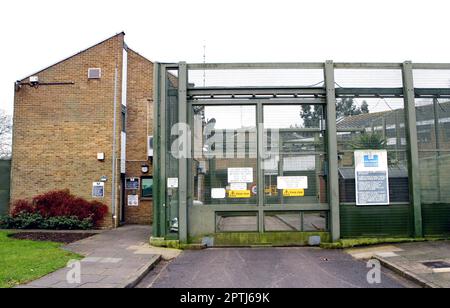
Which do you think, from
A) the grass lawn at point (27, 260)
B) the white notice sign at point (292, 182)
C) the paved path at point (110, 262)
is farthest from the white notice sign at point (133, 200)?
the white notice sign at point (292, 182)

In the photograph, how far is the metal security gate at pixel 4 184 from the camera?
15523mm

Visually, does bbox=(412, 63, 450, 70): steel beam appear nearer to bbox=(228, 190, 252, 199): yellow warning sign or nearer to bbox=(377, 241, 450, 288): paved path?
bbox=(377, 241, 450, 288): paved path

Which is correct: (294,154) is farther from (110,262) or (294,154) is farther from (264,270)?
(110,262)

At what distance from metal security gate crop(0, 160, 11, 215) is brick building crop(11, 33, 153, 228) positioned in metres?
0.50

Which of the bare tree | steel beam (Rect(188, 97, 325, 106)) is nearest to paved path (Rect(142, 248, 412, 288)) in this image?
steel beam (Rect(188, 97, 325, 106))

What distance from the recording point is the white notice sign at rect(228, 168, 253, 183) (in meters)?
10.8

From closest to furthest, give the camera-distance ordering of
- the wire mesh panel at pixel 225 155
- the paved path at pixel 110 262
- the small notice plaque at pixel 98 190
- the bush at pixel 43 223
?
1. the paved path at pixel 110 262
2. the wire mesh panel at pixel 225 155
3. the bush at pixel 43 223
4. the small notice plaque at pixel 98 190

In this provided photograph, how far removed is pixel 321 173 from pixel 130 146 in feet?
30.9

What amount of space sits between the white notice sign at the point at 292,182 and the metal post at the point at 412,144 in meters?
3.11

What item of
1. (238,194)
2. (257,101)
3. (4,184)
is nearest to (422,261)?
(238,194)

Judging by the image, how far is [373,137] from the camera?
36.0 ft

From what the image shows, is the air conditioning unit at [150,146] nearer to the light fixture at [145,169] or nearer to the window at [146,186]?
the light fixture at [145,169]

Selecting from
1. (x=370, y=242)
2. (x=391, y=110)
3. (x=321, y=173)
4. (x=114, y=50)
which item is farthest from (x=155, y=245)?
(x=114, y=50)

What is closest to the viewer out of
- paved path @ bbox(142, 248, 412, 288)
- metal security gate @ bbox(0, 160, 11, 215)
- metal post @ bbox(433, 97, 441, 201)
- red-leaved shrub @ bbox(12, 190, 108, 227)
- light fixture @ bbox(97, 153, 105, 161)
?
paved path @ bbox(142, 248, 412, 288)
